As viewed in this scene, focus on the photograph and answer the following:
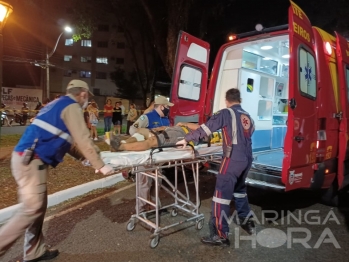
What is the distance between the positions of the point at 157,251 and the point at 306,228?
2001 mm

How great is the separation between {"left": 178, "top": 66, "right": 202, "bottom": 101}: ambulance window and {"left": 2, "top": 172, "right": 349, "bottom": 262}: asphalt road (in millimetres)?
1883

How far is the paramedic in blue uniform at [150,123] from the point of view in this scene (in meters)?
4.12

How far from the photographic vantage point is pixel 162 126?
4570 millimetres

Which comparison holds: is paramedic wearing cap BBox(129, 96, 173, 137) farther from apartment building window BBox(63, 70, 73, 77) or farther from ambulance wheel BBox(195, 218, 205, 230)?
apartment building window BBox(63, 70, 73, 77)

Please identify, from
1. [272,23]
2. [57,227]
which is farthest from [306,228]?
[272,23]

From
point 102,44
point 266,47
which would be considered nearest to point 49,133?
point 266,47

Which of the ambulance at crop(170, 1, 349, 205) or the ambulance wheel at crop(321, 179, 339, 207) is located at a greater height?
the ambulance at crop(170, 1, 349, 205)

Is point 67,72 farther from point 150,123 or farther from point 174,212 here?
point 174,212

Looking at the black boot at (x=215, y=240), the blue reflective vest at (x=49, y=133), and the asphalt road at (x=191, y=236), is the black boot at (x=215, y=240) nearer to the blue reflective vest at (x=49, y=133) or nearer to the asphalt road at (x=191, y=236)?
the asphalt road at (x=191, y=236)

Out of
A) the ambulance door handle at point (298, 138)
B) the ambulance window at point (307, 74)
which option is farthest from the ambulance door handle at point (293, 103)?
the ambulance door handle at point (298, 138)

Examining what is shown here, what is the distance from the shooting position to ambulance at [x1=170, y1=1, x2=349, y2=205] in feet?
12.0

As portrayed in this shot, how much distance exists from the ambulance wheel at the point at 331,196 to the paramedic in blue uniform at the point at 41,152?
3.25 meters

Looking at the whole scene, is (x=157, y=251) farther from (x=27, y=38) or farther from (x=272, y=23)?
(x=27, y=38)

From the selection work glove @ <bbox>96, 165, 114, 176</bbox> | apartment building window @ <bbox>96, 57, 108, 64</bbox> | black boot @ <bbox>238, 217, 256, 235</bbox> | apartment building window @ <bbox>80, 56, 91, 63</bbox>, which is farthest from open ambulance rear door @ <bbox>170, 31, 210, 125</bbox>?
apartment building window @ <bbox>80, 56, 91, 63</bbox>
